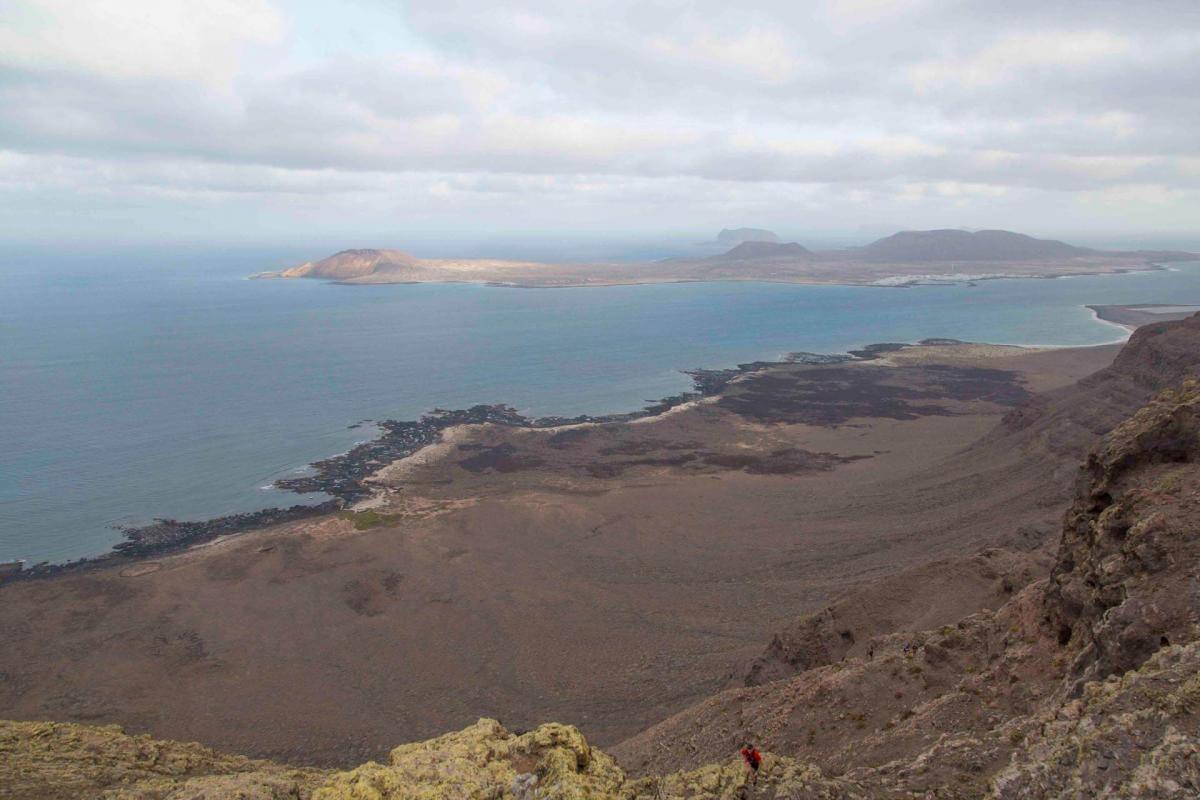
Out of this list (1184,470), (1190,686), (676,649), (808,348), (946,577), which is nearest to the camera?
(1190,686)

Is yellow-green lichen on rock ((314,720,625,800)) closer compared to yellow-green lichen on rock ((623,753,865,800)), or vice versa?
yellow-green lichen on rock ((314,720,625,800))

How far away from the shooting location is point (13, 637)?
28.3 meters

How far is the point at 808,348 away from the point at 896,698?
8634 cm

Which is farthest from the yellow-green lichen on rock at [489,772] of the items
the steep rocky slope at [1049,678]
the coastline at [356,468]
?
the coastline at [356,468]

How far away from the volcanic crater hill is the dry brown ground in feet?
26.9

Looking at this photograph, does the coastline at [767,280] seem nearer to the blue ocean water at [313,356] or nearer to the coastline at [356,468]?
the blue ocean water at [313,356]

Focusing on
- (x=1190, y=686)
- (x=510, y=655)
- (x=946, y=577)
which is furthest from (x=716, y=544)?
(x=1190, y=686)

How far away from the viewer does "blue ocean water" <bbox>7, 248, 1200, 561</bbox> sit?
1866 inches

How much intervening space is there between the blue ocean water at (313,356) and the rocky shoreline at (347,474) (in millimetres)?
1711

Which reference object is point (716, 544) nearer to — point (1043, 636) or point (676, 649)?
point (676, 649)

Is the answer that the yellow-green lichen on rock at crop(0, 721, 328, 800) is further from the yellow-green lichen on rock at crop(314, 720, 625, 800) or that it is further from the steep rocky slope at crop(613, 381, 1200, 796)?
the steep rocky slope at crop(613, 381, 1200, 796)

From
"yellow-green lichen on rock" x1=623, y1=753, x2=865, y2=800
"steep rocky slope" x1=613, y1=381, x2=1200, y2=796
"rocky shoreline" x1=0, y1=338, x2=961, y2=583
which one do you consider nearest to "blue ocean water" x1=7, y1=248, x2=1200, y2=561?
"rocky shoreline" x1=0, y1=338, x2=961, y2=583

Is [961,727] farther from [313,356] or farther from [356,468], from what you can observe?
[313,356]

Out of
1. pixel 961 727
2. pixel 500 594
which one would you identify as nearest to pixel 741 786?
pixel 961 727
